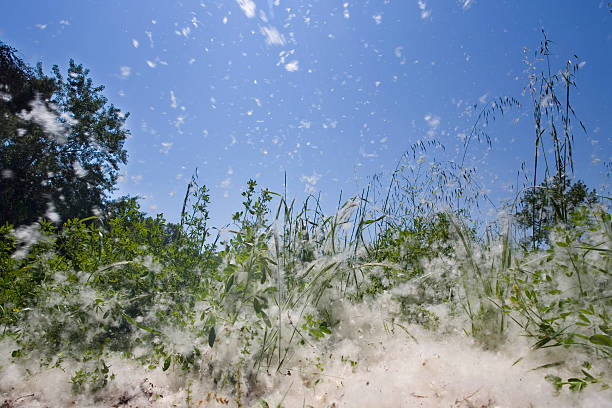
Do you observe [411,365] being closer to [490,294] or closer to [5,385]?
[490,294]

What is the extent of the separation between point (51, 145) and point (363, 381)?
37.5ft

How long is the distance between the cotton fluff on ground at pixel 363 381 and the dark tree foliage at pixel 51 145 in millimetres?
7981

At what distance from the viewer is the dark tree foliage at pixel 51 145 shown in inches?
337

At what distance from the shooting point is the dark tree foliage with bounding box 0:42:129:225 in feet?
28.1

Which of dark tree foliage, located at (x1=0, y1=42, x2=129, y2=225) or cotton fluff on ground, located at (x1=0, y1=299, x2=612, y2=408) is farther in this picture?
dark tree foliage, located at (x1=0, y1=42, x2=129, y2=225)

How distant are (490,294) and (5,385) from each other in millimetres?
2040

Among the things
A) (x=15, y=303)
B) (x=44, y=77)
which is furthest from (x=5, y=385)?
(x=44, y=77)

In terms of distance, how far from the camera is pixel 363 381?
4.07ft

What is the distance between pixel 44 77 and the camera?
1066 cm

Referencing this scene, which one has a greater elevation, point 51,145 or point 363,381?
point 51,145

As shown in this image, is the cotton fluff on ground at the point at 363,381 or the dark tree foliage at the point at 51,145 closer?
the cotton fluff on ground at the point at 363,381

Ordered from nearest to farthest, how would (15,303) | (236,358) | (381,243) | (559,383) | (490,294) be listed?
(559,383) → (236,358) → (490,294) → (15,303) → (381,243)

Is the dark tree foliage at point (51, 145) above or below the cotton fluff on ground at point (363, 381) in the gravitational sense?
above

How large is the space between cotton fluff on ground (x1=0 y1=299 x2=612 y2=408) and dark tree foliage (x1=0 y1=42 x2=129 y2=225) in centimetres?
798
